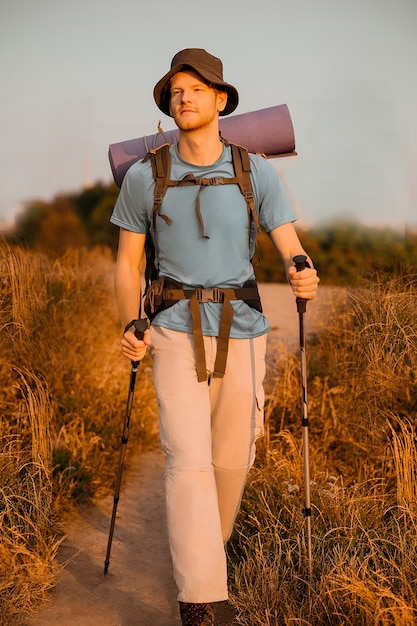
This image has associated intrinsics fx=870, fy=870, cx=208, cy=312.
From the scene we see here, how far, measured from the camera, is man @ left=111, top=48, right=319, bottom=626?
3.90 meters

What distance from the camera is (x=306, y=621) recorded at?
3.78 metres

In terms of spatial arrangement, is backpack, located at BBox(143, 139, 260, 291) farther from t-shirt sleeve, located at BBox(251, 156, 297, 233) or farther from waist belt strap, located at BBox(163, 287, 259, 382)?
waist belt strap, located at BBox(163, 287, 259, 382)

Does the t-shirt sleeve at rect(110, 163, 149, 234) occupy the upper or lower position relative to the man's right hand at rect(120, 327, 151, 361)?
upper

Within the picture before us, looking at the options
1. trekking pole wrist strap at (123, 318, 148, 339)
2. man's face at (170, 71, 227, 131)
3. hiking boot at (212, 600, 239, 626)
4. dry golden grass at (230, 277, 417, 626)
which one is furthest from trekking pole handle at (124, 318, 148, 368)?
hiking boot at (212, 600, 239, 626)

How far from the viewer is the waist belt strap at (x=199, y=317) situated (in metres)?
4.02

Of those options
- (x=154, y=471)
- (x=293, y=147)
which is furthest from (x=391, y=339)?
(x=154, y=471)

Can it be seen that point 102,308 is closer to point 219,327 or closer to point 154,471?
point 154,471

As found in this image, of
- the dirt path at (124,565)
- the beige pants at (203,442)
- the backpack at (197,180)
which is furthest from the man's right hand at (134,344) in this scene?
the dirt path at (124,565)

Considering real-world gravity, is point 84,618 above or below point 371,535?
below

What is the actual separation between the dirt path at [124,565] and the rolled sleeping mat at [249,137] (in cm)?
220

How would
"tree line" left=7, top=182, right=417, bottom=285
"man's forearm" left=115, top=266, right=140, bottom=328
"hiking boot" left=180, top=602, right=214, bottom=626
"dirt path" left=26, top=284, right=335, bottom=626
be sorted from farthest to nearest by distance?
"tree line" left=7, top=182, right=417, bottom=285 < "dirt path" left=26, top=284, right=335, bottom=626 < "man's forearm" left=115, top=266, right=140, bottom=328 < "hiking boot" left=180, top=602, right=214, bottom=626

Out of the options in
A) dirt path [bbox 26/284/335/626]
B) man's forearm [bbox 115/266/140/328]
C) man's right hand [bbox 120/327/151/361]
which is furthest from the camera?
dirt path [bbox 26/284/335/626]

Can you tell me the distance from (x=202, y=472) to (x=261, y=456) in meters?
2.09

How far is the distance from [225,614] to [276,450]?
5.03 feet
